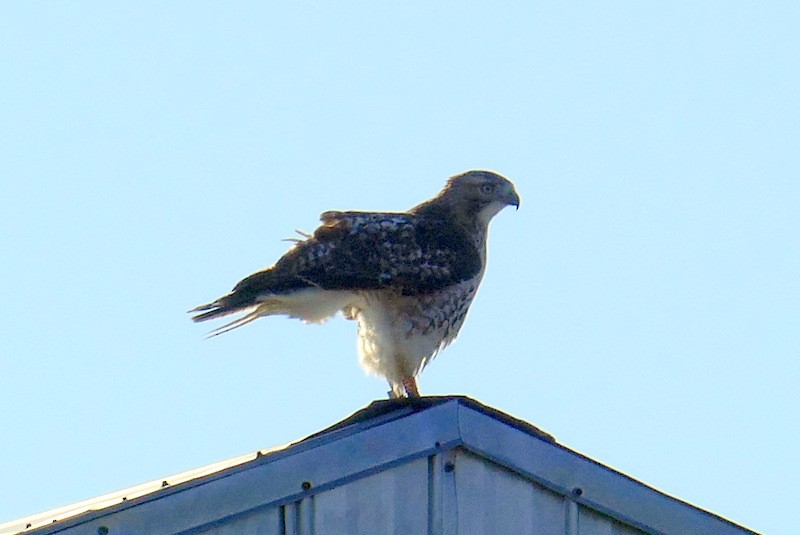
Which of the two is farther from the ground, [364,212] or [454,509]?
[364,212]

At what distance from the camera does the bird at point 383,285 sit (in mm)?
9805

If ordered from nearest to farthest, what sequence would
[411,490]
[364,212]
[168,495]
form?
[168,495], [411,490], [364,212]

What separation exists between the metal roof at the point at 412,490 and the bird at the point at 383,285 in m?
2.69

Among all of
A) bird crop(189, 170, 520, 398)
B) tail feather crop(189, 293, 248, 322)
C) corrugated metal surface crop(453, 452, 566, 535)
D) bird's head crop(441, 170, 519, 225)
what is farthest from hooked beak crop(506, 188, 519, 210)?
corrugated metal surface crop(453, 452, 566, 535)

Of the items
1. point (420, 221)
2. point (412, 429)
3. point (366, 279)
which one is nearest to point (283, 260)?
point (366, 279)

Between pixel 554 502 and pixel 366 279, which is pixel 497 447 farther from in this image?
pixel 366 279

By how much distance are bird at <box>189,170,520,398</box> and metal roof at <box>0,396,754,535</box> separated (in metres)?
2.69

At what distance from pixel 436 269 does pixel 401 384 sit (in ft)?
2.32

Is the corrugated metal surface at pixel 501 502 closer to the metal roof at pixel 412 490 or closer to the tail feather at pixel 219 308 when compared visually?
the metal roof at pixel 412 490

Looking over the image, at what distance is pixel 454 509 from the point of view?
668cm

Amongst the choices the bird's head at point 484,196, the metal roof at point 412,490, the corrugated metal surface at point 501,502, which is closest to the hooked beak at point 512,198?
the bird's head at point 484,196

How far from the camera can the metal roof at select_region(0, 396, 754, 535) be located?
6.29 m

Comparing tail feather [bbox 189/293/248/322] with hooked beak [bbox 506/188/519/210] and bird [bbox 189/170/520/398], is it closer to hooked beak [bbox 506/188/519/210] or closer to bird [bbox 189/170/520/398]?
bird [bbox 189/170/520/398]

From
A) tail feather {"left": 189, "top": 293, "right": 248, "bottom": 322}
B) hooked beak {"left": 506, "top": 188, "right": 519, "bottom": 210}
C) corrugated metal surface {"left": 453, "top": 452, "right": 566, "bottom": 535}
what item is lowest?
corrugated metal surface {"left": 453, "top": 452, "right": 566, "bottom": 535}
